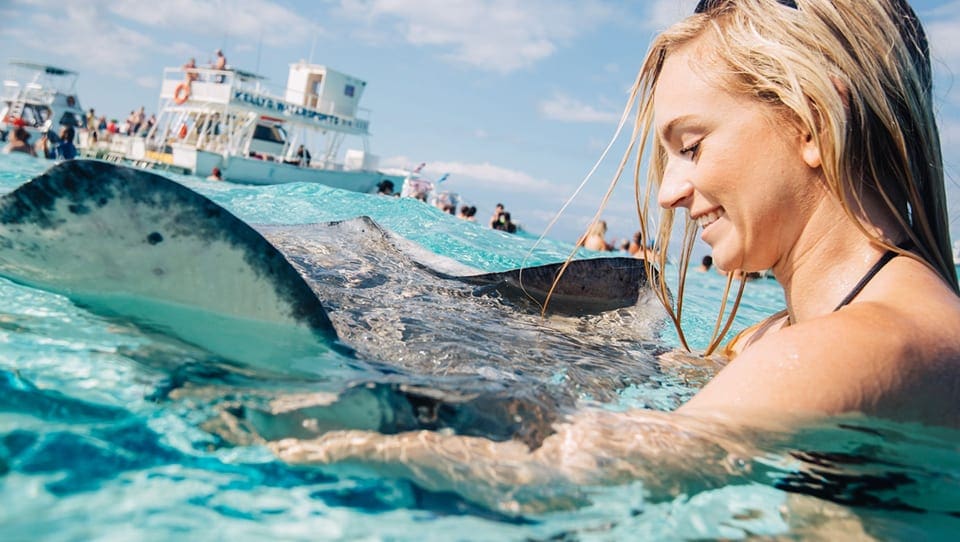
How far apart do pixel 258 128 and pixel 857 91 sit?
2998 cm

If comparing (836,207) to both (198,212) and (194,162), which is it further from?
(194,162)

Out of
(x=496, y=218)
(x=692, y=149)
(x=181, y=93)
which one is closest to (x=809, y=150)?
(x=692, y=149)

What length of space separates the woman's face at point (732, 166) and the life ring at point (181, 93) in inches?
1179

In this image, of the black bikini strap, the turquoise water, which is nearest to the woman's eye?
the black bikini strap

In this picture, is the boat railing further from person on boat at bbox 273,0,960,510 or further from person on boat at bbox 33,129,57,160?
person on boat at bbox 273,0,960,510

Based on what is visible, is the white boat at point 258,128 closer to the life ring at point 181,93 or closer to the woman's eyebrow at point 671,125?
the life ring at point 181,93

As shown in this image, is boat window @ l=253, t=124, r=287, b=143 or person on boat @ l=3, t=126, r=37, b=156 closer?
person on boat @ l=3, t=126, r=37, b=156

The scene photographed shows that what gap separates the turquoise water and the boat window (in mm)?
29117

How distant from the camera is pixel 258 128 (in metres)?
29.2

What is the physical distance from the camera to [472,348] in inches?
88.8

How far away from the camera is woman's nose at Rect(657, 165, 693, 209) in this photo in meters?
1.97

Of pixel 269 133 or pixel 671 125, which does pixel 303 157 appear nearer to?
pixel 269 133

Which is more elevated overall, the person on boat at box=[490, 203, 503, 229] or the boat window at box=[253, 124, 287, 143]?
the boat window at box=[253, 124, 287, 143]

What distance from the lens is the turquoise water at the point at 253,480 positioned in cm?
109
